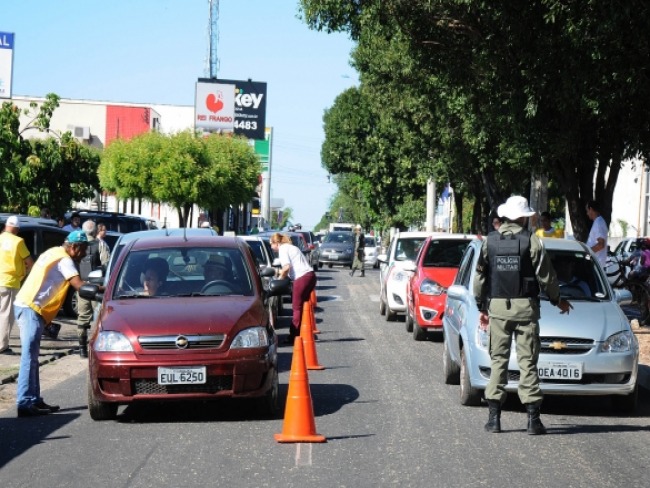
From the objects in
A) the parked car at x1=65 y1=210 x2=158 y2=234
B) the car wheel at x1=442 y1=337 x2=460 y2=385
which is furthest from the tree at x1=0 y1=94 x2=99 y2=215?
the car wheel at x1=442 y1=337 x2=460 y2=385

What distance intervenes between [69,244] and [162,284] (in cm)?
97

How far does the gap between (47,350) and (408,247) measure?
890 centimetres

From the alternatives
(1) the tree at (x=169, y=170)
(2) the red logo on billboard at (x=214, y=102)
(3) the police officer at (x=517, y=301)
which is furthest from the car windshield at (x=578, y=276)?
(2) the red logo on billboard at (x=214, y=102)

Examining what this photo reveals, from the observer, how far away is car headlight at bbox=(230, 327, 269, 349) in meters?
10.6

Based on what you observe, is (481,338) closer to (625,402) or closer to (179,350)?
(625,402)

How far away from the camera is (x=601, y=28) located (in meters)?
14.4

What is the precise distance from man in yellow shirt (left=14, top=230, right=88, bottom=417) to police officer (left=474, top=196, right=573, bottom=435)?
3971 millimetres

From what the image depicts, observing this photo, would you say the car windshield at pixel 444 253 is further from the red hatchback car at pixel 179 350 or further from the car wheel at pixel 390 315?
the red hatchback car at pixel 179 350

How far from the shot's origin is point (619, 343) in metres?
11.4

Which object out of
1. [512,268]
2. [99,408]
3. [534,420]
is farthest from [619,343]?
[99,408]

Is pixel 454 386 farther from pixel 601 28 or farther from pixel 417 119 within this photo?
pixel 417 119

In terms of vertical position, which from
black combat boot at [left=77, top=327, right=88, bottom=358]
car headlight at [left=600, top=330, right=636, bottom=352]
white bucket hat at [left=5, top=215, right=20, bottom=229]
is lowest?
black combat boot at [left=77, top=327, right=88, bottom=358]

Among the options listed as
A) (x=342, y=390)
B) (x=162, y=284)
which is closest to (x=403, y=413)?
(x=342, y=390)

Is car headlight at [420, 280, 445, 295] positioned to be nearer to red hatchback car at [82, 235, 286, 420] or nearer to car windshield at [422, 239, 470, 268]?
car windshield at [422, 239, 470, 268]
